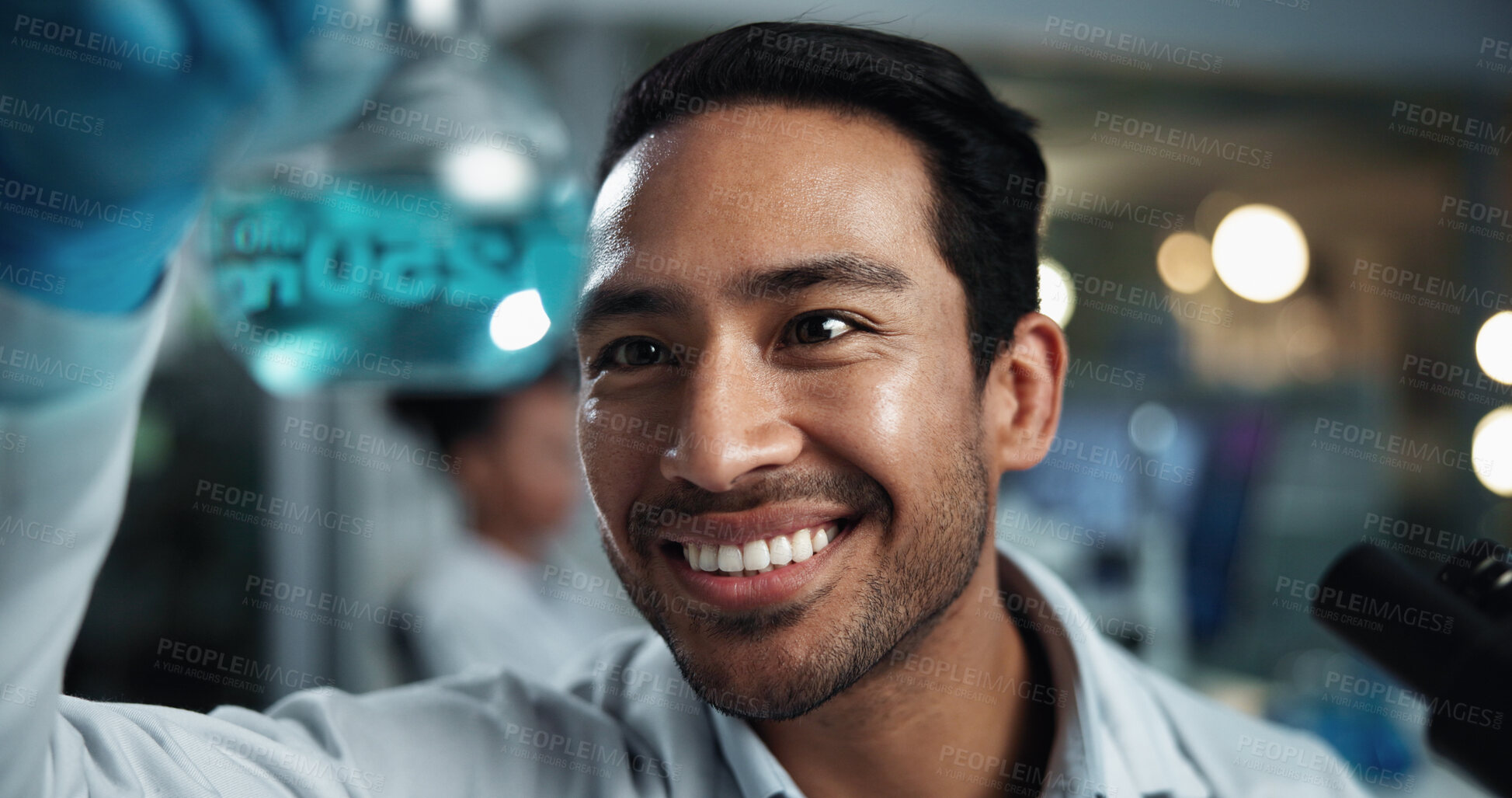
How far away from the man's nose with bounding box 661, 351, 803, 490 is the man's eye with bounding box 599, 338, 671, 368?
81mm

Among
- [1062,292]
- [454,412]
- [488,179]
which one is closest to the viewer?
[488,179]

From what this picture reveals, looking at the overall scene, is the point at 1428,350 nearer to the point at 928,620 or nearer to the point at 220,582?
the point at 928,620

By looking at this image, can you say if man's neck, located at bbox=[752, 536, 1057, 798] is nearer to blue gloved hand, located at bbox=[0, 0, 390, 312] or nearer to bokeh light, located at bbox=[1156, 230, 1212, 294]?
blue gloved hand, located at bbox=[0, 0, 390, 312]

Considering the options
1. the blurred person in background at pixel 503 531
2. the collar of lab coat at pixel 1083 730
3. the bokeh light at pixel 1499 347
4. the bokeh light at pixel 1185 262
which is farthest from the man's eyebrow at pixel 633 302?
the bokeh light at pixel 1185 262

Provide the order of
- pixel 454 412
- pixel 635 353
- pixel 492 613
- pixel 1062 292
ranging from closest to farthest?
pixel 635 353 < pixel 492 613 < pixel 454 412 < pixel 1062 292

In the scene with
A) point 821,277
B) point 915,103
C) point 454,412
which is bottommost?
point 454,412

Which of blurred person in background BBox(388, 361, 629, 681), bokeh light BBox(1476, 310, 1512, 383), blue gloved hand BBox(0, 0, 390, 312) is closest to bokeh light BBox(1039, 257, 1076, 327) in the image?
bokeh light BBox(1476, 310, 1512, 383)

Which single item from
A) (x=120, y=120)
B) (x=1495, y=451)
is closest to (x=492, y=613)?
(x=120, y=120)

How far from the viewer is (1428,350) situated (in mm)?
3906

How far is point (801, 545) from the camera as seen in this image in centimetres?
85

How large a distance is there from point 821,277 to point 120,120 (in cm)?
50

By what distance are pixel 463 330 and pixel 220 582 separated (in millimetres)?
1986

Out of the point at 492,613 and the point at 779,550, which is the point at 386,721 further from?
the point at 492,613

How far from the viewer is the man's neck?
0.96m
